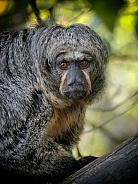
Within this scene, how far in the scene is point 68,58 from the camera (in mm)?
4586

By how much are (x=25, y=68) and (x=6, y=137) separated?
78 cm

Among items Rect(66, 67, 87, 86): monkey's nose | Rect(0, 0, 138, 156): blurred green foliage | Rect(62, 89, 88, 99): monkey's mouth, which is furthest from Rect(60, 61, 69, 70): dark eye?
Rect(0, 0, 138, 156): blurred green foliage

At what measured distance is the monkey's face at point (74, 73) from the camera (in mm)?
4414

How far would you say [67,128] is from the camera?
Result: 523cm

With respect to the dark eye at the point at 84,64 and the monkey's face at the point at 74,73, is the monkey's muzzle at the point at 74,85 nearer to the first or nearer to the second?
the monkey's face at the point at 74,73

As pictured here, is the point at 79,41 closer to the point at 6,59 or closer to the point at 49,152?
the point at 6,59

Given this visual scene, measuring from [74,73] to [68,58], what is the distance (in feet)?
0.75

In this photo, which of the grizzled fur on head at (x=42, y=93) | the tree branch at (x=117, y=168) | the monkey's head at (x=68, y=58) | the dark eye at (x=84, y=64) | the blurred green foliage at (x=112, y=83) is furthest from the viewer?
the blurred green foliage at (x=112, y=83)

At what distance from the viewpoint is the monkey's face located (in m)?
4.41

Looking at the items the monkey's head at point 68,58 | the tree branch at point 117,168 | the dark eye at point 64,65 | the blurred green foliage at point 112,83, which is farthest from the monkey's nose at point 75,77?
the tree branch at point 117,168

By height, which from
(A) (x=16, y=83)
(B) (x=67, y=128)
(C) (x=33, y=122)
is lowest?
(B) (x=67, y=128)

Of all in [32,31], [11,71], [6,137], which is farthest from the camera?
[32,31]

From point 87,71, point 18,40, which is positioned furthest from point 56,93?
point 18,40

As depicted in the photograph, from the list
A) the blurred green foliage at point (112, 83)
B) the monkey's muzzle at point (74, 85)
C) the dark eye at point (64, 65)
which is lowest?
the blurred green foliage at point (112, 83)
